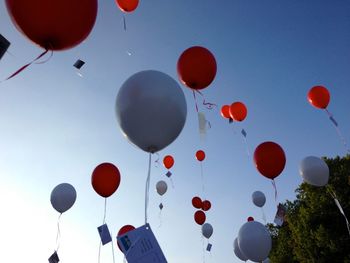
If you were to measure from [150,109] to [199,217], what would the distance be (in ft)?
28.2

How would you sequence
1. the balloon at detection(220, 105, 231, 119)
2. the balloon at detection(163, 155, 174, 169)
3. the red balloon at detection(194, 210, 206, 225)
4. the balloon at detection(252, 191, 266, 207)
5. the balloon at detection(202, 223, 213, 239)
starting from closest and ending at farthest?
1. the balloon at detection(220, 105, 231, 119)
2. the balloon at detection(163, 155, 174, 169)
3. the red balloon at detection(194, 210, 206, 225)
4. the balloon at detection(252, 191, 266, 207)
5. the balloon at detection(202, 223, 213, 239)

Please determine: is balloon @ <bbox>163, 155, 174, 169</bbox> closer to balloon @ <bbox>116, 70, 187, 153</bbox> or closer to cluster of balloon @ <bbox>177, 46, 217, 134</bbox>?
cluster of balloon @ <bbox>177, 46, 217, 134</bbox>

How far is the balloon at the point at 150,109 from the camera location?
388 cm

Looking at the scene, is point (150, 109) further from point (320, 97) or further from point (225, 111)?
point (320, 97)

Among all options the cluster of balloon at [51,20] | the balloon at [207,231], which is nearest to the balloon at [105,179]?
the cluster of balloon at [51,20]

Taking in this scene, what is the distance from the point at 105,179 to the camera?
7.06 meters

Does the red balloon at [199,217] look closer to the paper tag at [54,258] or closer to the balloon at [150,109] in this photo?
the paper tag at [54,258]

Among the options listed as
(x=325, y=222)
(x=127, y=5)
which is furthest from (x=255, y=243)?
(x=325, y=222)

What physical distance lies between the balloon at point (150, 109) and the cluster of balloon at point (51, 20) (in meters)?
0.92

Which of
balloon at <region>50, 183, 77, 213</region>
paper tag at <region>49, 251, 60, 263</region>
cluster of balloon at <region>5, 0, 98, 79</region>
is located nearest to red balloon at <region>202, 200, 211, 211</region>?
balloon at <region>50, 183, 77, 213</region>

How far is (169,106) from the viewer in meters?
3.98

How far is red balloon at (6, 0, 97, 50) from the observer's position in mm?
3105

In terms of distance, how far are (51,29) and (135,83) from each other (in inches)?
45.7

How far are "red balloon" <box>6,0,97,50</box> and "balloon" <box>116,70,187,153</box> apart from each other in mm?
928
